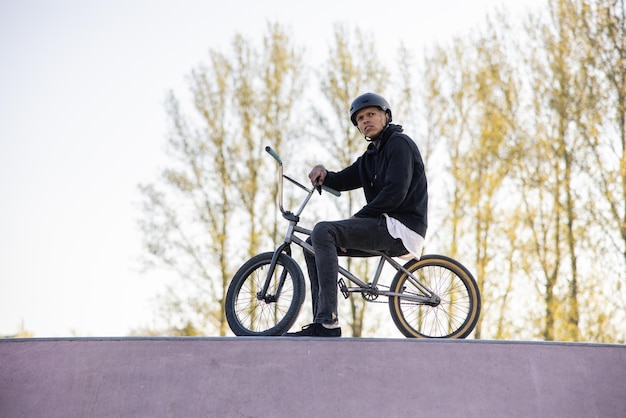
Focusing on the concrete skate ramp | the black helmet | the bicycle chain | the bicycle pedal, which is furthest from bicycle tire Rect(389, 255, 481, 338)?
the black helmet

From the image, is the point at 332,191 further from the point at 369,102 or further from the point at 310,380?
the point at 310,380

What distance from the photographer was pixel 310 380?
436 cm

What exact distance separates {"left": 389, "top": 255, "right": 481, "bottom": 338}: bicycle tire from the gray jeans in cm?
26

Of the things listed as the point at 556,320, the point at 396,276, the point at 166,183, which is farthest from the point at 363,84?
the point at 396,276

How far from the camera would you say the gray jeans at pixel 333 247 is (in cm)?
500

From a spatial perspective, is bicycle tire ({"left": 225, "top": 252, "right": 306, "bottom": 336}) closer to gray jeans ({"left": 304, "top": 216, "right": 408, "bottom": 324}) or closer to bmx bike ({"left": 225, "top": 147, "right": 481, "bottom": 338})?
bmx bike ({"left": 225, "top": 147, "right": 481, "bottom": 338})

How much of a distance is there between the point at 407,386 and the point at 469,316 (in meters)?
1.31

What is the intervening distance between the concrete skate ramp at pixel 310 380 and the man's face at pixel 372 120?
5.76 ft

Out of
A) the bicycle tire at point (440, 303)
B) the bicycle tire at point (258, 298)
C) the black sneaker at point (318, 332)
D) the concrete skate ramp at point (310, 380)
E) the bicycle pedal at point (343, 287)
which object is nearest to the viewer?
the concrete skate ramp at point (310, 380)

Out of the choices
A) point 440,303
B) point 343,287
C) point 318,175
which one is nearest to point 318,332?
point 343,287

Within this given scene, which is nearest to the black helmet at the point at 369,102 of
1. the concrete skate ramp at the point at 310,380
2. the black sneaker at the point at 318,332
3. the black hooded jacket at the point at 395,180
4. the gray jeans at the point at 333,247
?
the black hooded jacket at the point at 395,180

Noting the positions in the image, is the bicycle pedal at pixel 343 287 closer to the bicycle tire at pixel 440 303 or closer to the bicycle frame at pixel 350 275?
the bicycle frame at pixel 350 275

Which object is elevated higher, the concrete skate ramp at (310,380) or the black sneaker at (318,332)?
the black sneaker at (318,332)

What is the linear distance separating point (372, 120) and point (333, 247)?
1.08 meters
